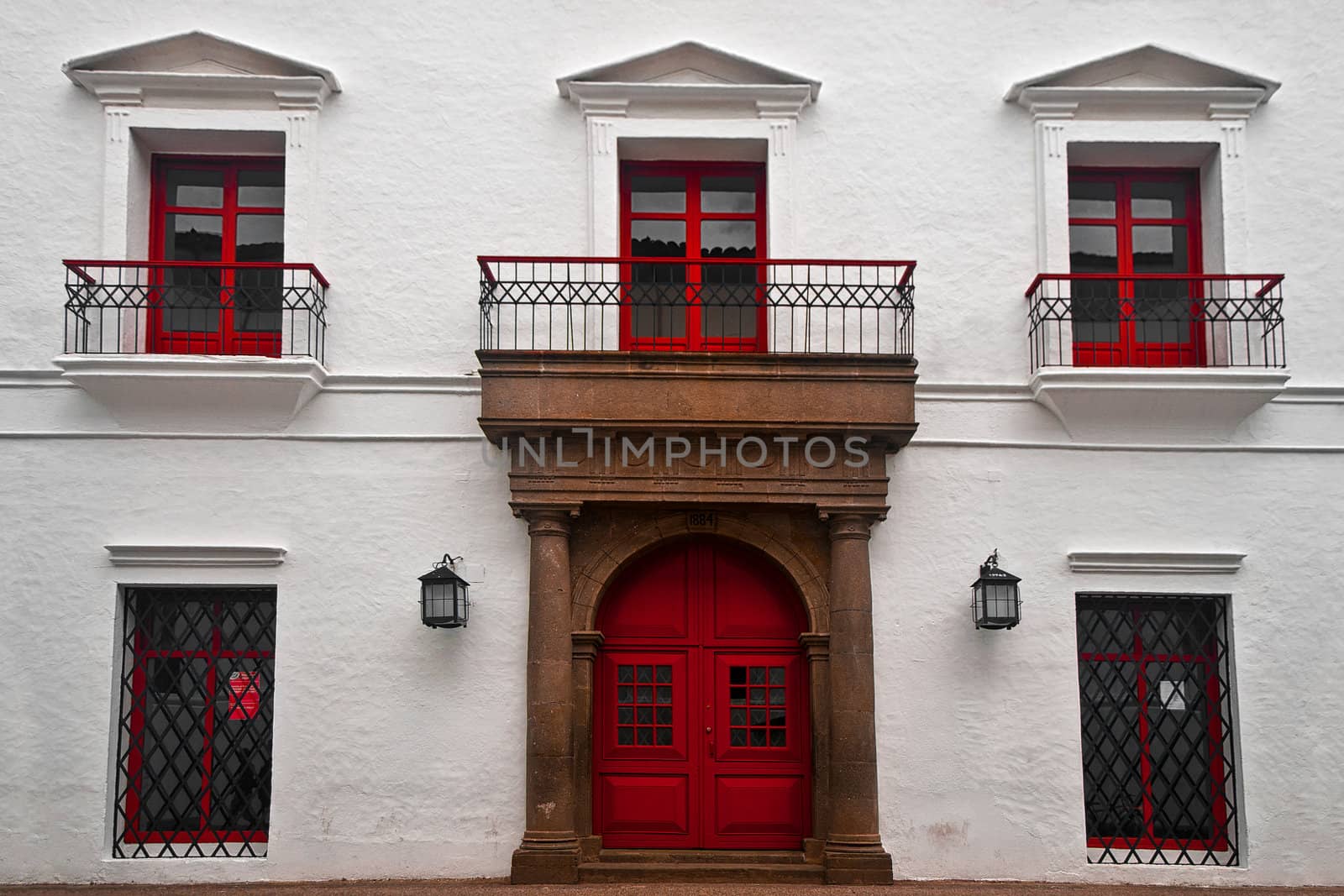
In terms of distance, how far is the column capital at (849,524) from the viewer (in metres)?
9.90

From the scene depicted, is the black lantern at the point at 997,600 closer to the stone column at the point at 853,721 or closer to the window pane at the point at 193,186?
the stone column at the point at 853,721

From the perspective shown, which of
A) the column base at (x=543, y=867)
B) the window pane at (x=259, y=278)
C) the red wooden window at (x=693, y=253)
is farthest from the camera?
the red wooden window at (x=693, y=253)

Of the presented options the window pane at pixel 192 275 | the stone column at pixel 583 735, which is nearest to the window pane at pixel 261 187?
the window pane at pixel 192 275

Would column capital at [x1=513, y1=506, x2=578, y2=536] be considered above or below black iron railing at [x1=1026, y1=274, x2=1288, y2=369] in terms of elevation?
below

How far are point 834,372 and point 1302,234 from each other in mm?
3785

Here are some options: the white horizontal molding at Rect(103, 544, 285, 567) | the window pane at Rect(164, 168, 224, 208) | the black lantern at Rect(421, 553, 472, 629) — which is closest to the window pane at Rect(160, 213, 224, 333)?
the window pane at Rect(164, 168, 224, 208)

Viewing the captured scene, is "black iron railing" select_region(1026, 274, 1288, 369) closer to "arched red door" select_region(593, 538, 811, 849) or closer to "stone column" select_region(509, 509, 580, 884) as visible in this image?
"arched red door" select_region(593, 538, 811, 849)

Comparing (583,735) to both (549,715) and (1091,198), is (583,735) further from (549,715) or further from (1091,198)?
(1091,198)

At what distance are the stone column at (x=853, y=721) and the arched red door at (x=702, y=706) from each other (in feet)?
1.47

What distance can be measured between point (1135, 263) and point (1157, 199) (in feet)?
1.88

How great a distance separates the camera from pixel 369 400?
33.4 ft

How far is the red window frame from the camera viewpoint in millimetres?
9977

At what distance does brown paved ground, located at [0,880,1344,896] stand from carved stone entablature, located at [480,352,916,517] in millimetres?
2587

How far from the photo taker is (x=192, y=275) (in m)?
10.5
